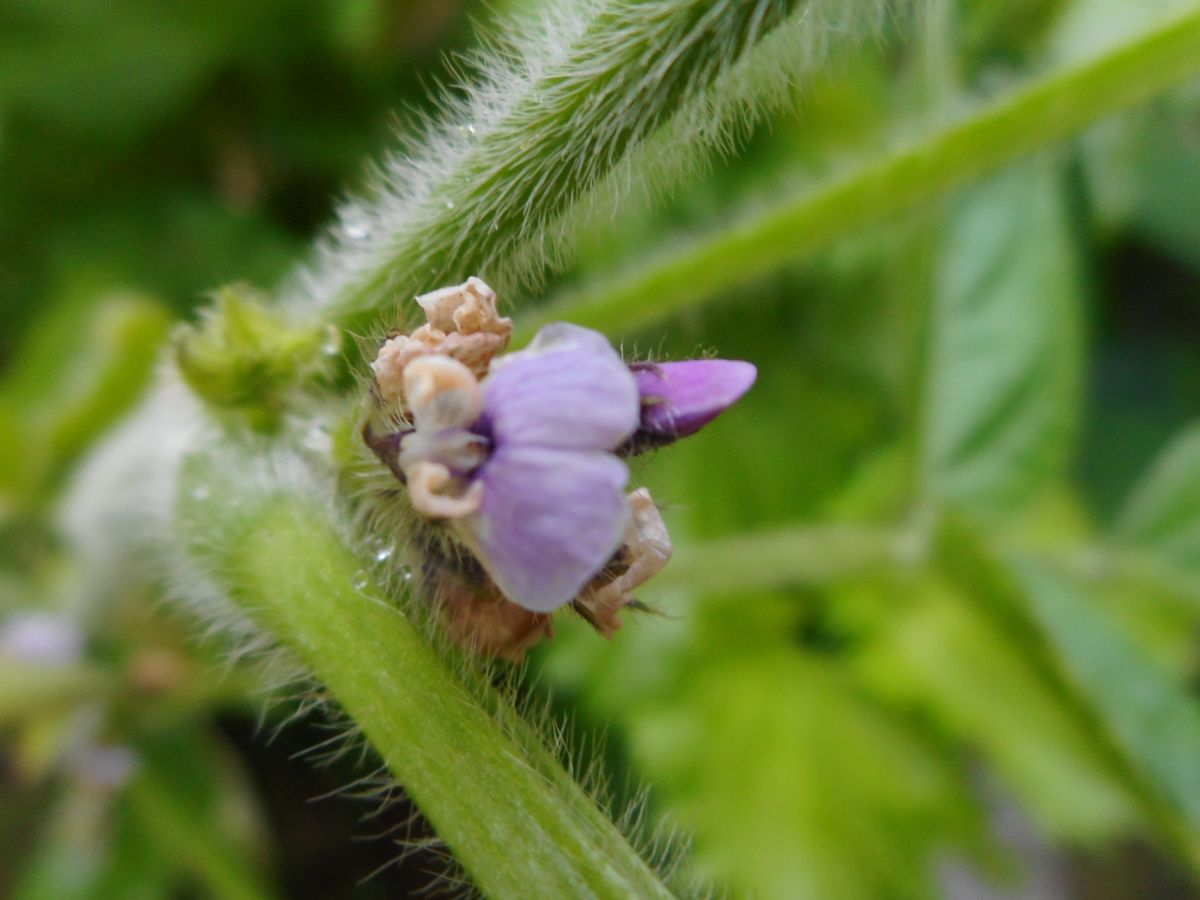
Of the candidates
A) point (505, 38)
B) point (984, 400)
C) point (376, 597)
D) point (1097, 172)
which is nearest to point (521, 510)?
point (376, 597)

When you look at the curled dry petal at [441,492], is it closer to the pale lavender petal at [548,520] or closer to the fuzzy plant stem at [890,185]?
the pale lavender petal at [548,520]

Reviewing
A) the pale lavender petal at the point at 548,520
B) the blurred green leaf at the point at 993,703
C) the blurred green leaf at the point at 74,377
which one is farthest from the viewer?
the blurred green leaf at the point at 993,703

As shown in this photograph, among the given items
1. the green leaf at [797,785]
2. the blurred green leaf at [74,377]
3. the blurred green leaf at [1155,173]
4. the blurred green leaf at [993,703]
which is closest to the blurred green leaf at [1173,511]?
the blurred green leaf at [993,703]

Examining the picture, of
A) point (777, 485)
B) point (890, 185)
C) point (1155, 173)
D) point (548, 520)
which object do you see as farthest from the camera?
point (777, 485)

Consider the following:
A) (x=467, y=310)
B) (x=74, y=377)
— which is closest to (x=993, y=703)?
(x=467, y=310)

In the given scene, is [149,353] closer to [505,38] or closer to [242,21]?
[242,21]

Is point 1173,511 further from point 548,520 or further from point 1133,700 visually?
point 548,520
